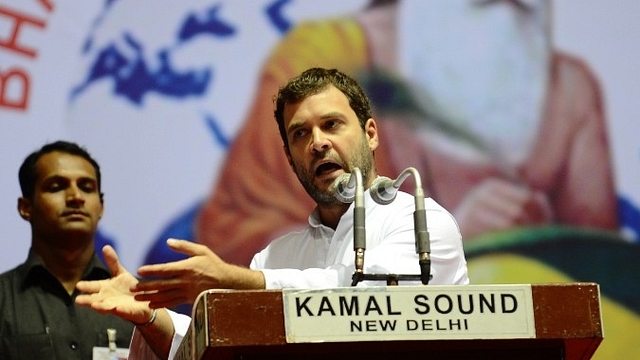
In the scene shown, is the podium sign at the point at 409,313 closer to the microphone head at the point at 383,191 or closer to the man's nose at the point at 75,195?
the microphone head at the point at 383,191

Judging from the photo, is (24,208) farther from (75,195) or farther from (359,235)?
(359,235)

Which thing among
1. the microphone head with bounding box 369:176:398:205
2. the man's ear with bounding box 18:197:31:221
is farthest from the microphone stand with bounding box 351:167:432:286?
the man's ear with bounding box 18:197:31:221

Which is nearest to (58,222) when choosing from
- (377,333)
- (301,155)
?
(301,155)

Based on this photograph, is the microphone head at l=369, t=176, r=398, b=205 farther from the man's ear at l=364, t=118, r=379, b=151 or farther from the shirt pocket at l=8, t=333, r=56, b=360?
the shirt pocket at l=8, t=333, r=56, b=360

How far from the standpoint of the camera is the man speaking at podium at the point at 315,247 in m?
2.09

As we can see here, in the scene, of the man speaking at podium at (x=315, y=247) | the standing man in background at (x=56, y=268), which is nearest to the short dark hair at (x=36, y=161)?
the standing man in background at (x=56, y=268)

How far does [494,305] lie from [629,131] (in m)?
2.71

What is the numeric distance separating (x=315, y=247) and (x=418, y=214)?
982 mm

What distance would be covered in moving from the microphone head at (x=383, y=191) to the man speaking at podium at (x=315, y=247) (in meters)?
0.17

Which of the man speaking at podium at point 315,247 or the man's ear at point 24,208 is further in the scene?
the man's ear at point 24,208

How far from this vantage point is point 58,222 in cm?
396

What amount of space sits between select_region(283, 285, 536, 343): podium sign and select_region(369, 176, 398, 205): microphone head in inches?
16.1

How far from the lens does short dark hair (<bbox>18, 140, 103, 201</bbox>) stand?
13.3ft

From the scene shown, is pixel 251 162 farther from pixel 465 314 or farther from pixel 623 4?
pixel 465 314
